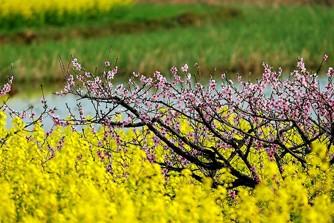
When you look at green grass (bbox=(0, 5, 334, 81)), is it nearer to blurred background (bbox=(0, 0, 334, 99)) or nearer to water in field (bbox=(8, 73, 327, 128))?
blurred background (bbox=(0, 0, 334, 99))

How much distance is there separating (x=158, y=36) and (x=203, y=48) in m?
3.75

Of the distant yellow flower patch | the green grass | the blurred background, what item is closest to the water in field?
the blurred background

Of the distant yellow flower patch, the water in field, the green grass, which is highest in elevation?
the distant yellow flower patch

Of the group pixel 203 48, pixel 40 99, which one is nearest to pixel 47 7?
pixel 203 48

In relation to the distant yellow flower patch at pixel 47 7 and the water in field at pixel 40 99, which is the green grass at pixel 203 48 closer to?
the water in field at pixel 40 99

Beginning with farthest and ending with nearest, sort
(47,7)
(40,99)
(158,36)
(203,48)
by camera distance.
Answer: (47,7) < (158,36) < (203,48) < (40,99)

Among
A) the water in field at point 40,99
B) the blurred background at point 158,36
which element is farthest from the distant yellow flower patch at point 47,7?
the water in field at point 40,99

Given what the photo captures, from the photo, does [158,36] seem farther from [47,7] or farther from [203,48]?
[47,7]

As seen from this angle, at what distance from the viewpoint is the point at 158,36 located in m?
28.9

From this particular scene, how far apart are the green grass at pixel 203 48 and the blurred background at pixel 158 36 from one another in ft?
0.08

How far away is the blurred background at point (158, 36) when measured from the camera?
75.6ft

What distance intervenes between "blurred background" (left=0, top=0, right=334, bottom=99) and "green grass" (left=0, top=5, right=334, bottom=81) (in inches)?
1.0

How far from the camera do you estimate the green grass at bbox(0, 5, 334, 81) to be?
907 inches

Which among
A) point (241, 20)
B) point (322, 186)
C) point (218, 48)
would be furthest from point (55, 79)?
point (322, 186)
